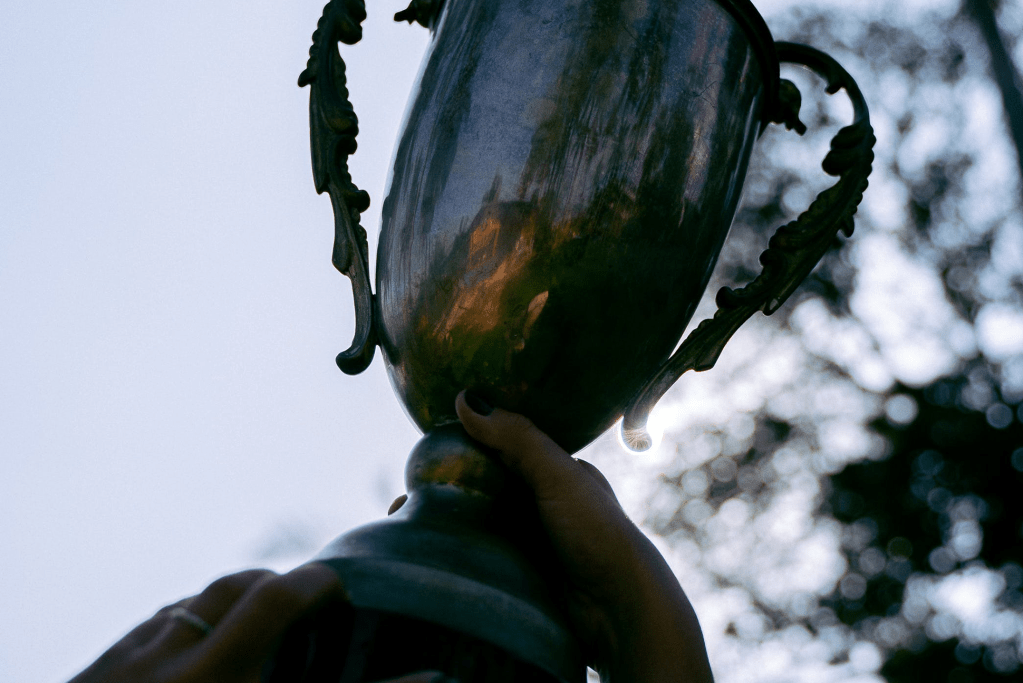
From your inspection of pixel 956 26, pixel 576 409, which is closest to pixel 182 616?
pixel 576 409

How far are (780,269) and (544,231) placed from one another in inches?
10.2

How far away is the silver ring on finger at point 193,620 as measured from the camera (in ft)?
1.69

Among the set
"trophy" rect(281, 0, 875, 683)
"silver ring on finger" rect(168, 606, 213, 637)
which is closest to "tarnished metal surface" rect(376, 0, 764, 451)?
"trophy" rect(281, 0, 875, 683)

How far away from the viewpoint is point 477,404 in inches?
28.1

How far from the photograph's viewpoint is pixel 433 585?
549mm

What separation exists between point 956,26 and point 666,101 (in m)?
6.14

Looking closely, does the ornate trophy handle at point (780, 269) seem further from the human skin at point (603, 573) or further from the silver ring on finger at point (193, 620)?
the silver ring on finger at point (193, 620)

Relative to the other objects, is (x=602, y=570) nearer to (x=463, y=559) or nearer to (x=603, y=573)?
(x=603, y=573)

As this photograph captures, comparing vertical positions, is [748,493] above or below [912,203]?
below

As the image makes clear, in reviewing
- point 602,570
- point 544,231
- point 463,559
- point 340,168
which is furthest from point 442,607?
point 340,168

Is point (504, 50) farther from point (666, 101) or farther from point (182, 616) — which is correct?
point (182, 616)

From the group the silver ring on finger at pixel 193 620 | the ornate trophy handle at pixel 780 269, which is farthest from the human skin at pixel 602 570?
the silver ring on finger at pixel 193 620

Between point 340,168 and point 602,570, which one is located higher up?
point 340,168

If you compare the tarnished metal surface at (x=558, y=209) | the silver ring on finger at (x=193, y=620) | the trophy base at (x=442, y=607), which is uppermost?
the tarnished metal surface at (x=558, y=209)
